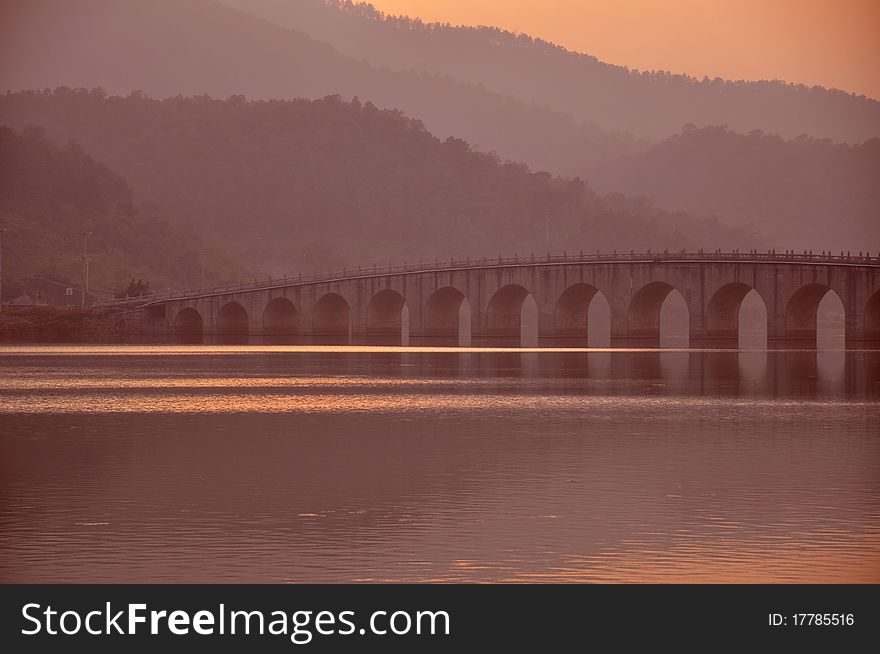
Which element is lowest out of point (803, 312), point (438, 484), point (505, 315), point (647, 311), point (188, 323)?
point (438, 484)

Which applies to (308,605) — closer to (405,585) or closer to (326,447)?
(405,585)

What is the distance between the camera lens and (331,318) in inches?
6791

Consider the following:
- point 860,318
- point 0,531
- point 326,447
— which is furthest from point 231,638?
point 860,318

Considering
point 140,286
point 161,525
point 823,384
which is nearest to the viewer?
point 161,525

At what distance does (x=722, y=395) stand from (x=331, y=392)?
16378 millimetres

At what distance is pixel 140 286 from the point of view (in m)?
183

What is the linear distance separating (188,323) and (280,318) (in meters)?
10.8

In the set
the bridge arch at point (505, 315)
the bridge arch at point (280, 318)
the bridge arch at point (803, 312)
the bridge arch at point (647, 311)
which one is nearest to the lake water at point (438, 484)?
the bridge arch at point (803, 312)

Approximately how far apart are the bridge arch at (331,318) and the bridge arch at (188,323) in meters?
13.5

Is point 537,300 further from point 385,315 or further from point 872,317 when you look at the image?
point 872,317

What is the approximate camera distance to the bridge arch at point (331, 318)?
6678 inches

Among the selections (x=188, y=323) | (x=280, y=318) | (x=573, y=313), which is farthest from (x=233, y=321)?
(x=573, y=313)

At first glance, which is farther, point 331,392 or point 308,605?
point 331,392

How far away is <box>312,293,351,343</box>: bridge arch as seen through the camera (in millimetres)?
169625
